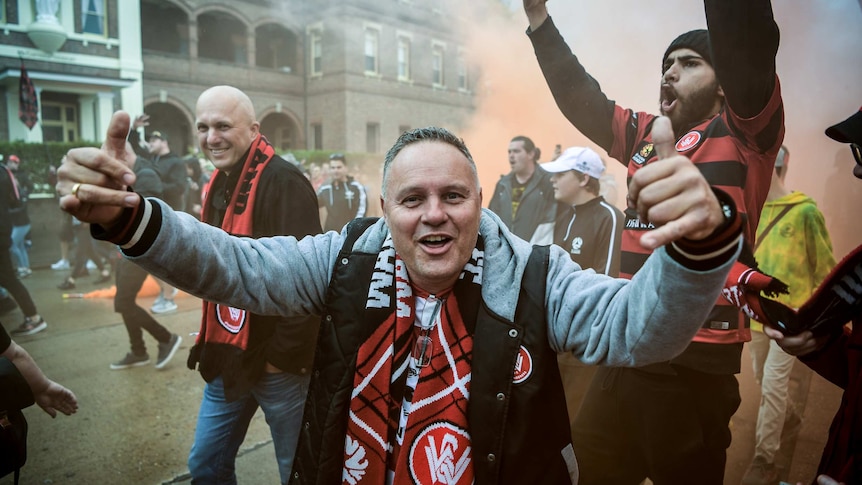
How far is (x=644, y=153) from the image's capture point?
2.11 m

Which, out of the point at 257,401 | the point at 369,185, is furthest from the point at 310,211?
the point at 369,185

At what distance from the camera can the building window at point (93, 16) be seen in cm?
1057

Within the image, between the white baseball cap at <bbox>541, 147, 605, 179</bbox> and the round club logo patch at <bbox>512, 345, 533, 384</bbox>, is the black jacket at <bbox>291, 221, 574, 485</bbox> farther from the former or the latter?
the white baseball cap at <bbox>541, 147, 605, 179</bbox>

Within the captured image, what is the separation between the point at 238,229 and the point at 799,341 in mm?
2269

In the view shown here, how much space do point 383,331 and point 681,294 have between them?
818 mm

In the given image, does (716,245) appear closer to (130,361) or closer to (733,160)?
(733,160)

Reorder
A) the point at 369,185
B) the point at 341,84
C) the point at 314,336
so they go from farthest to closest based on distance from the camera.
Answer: the point at 369,185
the point at 341,84
the point at 314,336

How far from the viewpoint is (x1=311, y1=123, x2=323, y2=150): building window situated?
9492 millimetres

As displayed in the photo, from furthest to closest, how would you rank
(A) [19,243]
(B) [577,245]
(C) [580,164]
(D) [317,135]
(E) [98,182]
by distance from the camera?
(D) [317,135] → (A) [19,243] → (C) [580,164] → (B) [577,245] → (E) [98,182]

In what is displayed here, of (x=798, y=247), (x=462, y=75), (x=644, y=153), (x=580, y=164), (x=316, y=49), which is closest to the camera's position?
(x=644, y=153)

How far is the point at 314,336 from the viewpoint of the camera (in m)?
2.53

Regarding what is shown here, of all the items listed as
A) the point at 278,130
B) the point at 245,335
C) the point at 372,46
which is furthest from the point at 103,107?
the point at 245,335

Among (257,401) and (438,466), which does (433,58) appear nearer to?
(257,401)

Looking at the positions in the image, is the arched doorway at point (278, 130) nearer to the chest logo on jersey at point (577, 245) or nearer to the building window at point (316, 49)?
the building window at point (316, 49)
